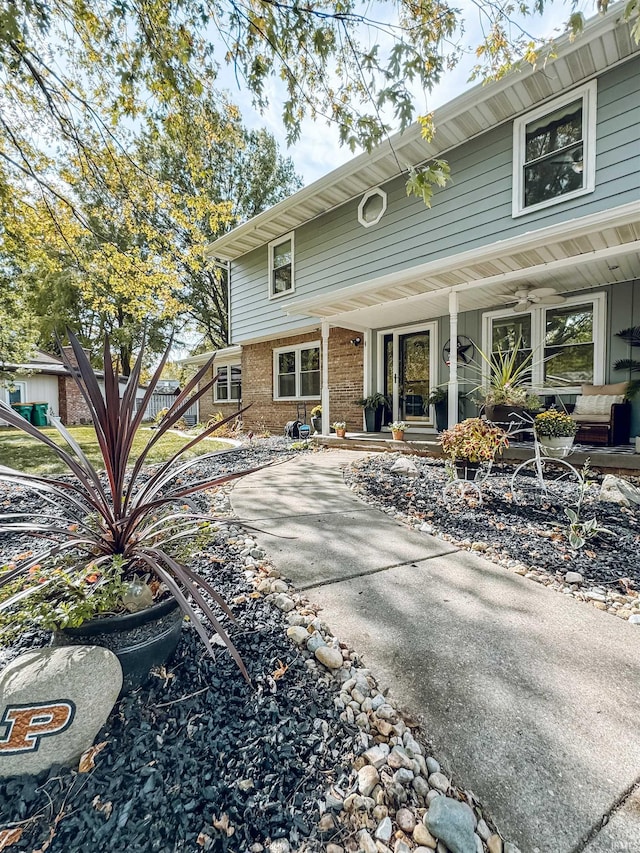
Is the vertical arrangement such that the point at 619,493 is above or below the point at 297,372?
below

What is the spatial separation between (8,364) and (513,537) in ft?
32.4

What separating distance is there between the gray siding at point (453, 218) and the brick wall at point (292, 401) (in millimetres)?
721

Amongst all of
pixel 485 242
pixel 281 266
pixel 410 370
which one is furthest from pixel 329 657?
pixel 281 266

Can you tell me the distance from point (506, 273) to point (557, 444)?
2.59m

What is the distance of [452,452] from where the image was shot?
3.84m

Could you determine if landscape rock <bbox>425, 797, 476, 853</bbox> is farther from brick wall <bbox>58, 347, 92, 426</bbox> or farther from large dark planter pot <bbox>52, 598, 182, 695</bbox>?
brick wall <bbox>58, 347, 92, 426</bbox>

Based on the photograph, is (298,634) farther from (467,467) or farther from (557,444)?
(557,444)

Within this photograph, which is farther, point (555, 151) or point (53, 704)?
point (555, 151)

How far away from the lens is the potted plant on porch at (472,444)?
12.1 feet

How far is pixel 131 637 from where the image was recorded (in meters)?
1.29

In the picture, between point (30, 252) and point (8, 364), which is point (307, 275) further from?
point (8, 364)

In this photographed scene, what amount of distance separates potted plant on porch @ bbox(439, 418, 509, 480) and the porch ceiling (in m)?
2.49

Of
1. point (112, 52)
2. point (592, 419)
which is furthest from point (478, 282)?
point (112, 52)

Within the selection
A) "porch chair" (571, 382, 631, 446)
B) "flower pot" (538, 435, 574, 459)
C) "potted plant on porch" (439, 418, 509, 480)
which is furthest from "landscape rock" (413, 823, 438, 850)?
"porch chair" (571, 382, 631, 446)
